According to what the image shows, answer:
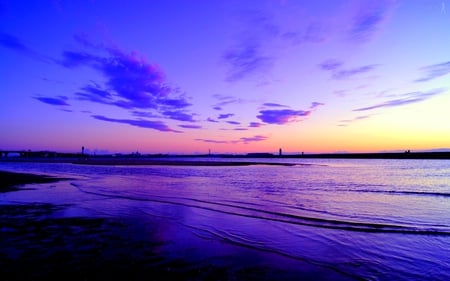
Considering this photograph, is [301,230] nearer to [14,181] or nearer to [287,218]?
[287,218]

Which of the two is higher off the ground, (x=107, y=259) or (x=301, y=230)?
(x=107, y=259)

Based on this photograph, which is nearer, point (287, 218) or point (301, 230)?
point (301, 230)

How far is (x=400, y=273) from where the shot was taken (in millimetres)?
7004

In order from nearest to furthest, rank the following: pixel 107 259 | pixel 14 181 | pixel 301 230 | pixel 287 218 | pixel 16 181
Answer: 1. pixel 107 259
2. pixel 301 230
3. pixel 287 218
4. pixel 14 181
5. pixel 16 181

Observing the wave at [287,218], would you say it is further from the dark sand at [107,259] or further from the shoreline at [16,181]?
the shoreline at [16,181]

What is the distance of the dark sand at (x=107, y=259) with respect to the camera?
6422 mm

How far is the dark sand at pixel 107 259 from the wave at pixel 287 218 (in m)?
4.74

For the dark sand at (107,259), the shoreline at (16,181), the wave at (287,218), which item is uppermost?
the shoreline at (16,181)

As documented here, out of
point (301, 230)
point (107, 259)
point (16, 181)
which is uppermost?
point (16, 181)

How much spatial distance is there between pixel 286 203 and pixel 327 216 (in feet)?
13.1

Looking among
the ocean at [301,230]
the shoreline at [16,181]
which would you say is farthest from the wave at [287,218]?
the shoreline at [16,181]

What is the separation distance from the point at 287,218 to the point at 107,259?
8.25m

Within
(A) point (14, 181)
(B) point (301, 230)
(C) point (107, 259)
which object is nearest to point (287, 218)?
(B) point (301, 230)

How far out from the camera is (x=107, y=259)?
290 inches
